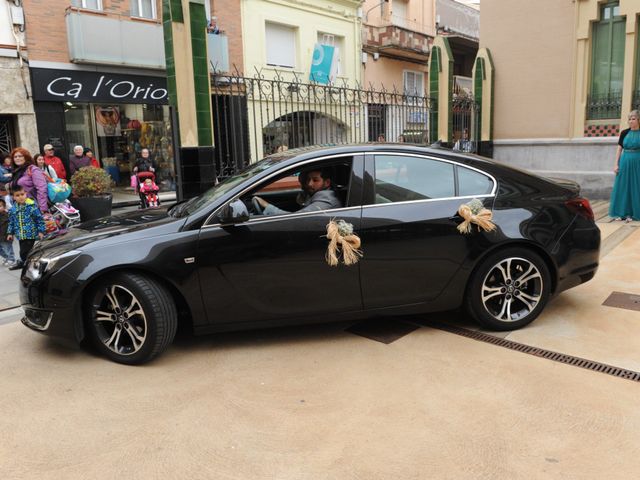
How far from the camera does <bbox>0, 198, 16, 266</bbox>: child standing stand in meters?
7.36

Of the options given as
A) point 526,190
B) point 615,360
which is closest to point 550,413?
→ point 615,360

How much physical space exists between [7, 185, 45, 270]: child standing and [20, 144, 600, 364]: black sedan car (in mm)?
3085

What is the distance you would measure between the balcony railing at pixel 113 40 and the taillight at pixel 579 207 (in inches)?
489

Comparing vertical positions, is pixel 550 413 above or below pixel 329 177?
below

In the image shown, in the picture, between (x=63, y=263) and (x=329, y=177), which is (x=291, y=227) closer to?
(x=329, y=177)

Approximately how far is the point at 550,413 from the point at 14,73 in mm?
13484

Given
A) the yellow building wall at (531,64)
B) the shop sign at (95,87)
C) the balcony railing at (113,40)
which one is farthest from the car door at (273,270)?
the balcony railing at (113,40)

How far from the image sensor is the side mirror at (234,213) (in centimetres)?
387

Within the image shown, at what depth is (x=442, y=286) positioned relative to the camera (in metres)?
4.29

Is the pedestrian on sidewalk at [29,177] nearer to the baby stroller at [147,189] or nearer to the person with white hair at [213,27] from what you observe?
the baby stroller at [147,189]

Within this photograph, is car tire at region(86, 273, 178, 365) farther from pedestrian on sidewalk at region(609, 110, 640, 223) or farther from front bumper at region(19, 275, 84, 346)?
pedestrian on sidewalk at region(609, 110, 640, 223)

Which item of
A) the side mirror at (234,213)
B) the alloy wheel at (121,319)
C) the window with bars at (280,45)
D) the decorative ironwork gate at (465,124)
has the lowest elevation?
the alloy wheel at (121,319)

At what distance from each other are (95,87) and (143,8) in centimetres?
271

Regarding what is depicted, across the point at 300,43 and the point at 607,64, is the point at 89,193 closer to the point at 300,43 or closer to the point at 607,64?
the point at 607,64
